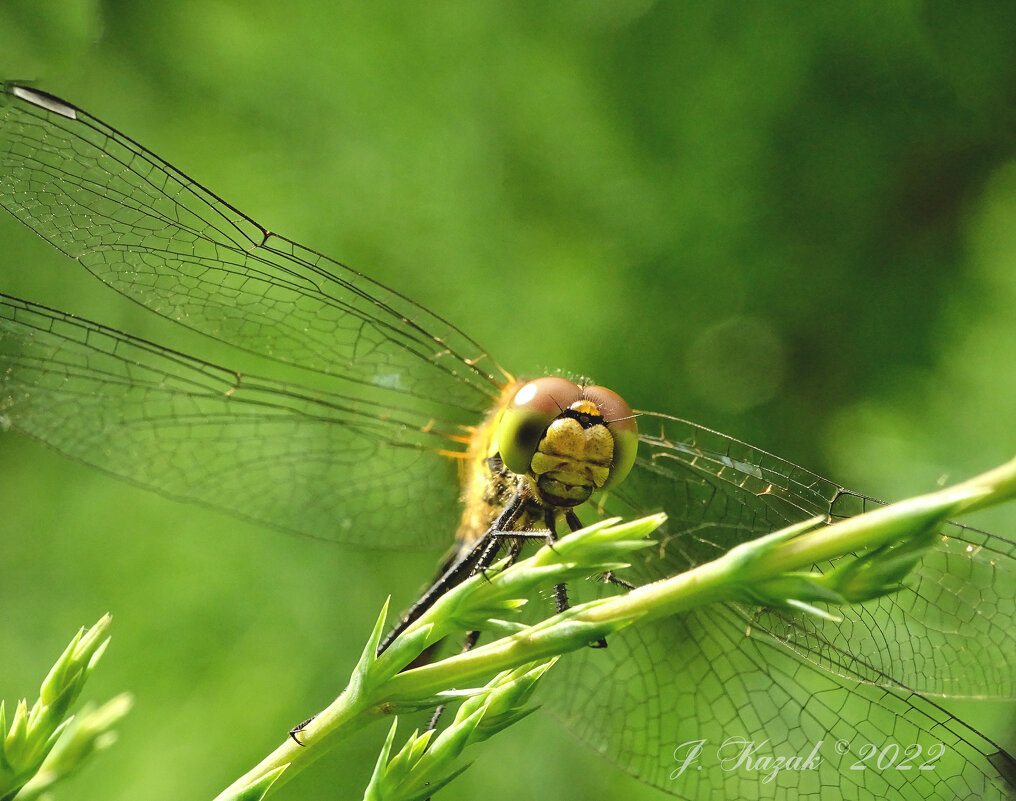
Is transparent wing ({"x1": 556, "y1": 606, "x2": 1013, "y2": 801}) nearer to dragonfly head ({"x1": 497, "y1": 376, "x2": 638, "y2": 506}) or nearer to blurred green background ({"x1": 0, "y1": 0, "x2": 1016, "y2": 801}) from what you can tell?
blurred green background ({"x1": 0, "y1": 0, "x2": 1016, "y2": 801})

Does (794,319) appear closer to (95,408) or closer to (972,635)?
(972,635)

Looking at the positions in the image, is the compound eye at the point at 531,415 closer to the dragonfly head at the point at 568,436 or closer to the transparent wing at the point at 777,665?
the dragonfly head at the point at 568,436

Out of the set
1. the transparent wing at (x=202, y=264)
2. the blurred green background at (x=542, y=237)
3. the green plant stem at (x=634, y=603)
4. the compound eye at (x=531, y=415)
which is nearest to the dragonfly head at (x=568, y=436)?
Result: the compound eye at (x=531, y=415)

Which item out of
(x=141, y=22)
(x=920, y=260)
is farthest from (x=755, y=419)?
(x=141, y=22)

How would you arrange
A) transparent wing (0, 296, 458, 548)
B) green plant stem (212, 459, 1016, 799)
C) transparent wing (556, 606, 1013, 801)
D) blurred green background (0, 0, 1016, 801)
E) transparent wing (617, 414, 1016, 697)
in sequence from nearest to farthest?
green plant stem (212, 459, 1016, 799)
transparent wing (617, 414, 1016, 697)
transparent wing (556, 606, 1013, 801)
transparent wing (0, 296, 458, 548)
blurred green background (0, 0, 1016, 801)

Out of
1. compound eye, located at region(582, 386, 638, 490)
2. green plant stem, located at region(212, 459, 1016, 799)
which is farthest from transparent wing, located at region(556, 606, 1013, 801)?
green plant stem, located at region(212, 459, 1016, 799)

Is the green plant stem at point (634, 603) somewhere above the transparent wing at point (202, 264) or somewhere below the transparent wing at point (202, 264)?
below

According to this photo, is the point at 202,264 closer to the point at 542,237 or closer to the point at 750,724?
the point at 542,237
